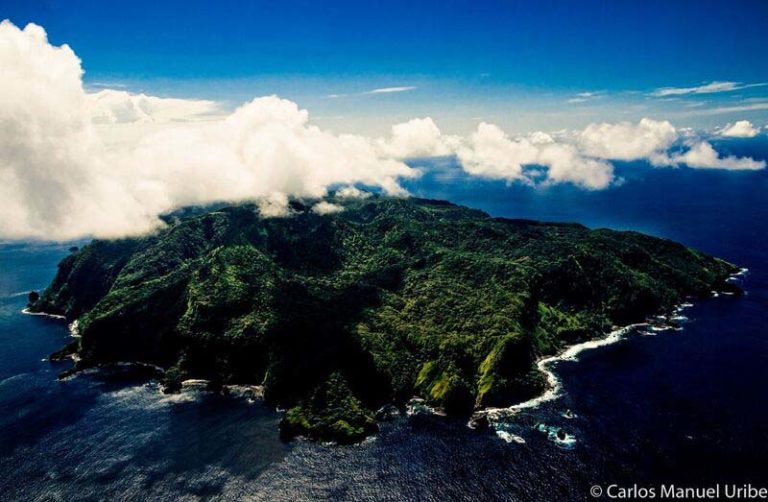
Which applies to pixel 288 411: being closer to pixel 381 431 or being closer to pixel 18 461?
pixel 381 431

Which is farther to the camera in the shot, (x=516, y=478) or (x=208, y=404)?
(x=208, y=404)

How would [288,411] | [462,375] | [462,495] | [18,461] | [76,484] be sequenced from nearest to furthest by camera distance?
1. [462,495]
2. [76,484]
3. [18,461]
4. [288,411]
5. [462,375]

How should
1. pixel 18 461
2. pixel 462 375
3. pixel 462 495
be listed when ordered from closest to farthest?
1. pixel 462 495
2. pixel 18 461
3. pixel 462 375

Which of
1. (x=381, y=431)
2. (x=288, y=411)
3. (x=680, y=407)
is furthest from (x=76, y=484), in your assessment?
(x=680, y=407)

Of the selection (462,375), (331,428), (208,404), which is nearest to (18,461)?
(208,404)

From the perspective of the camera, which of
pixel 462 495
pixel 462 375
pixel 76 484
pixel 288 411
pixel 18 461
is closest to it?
pixel 462 495

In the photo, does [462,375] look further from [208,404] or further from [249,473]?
[208,404]

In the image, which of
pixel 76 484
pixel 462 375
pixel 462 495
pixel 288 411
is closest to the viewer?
pixel 462 495

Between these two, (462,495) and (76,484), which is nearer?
(462,495)
